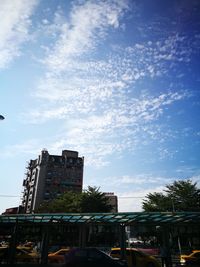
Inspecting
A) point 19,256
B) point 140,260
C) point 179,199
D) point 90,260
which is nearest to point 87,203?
point 179,199

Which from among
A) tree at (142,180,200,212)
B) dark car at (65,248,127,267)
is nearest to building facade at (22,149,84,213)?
tree at (142,180,200,212)

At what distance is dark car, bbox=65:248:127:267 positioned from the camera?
1200 cm

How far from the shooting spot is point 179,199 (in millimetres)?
39688

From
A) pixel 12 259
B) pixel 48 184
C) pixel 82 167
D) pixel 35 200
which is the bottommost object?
pixel 12 259

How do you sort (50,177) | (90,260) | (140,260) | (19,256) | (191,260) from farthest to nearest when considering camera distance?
(50,177) < (19,256) < (191,260) < (140,260) < (90,260)

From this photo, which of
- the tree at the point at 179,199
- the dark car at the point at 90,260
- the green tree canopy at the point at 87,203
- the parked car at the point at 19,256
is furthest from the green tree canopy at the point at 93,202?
the dark car at the point at 90,260

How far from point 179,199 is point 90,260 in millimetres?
31051

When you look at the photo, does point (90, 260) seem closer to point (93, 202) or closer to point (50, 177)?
point (93, 202)

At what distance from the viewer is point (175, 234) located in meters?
39.0

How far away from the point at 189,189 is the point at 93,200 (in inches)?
704

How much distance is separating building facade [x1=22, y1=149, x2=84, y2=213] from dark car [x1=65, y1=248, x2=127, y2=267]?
7677cm

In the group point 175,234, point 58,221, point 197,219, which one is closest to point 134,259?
point 197,219

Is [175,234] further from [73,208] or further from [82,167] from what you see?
[82,167]

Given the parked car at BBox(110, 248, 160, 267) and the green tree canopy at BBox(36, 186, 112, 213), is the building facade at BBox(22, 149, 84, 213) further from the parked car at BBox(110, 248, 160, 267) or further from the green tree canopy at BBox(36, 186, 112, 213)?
the parked car at BBox(110, 248, 160, 267)
